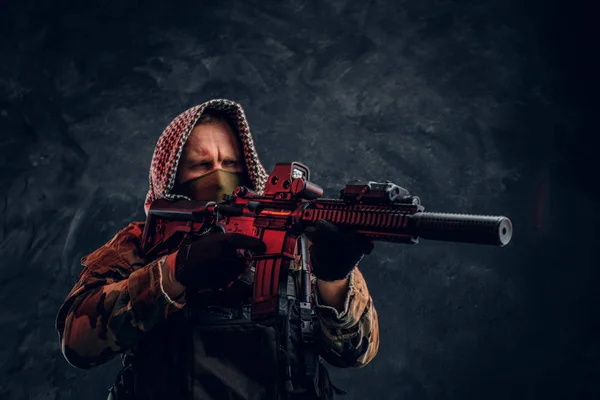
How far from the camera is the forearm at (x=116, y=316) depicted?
1.58 m

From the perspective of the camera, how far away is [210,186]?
1.99 metres

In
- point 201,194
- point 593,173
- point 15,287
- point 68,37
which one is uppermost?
point 68,37

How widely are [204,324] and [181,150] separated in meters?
0.72

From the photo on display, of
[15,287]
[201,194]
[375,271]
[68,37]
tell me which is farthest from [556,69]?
[15,287]

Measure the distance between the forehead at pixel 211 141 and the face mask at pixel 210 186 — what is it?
104 millimetres

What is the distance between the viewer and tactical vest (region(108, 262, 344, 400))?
63.0 inches

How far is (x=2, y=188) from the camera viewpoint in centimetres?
340


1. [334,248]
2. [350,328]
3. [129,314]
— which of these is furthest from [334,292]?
[129,314]

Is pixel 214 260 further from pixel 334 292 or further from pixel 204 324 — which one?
pixel 334 292

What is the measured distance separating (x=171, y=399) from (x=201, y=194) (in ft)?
2.60

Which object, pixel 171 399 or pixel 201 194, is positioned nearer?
pixel 171 399

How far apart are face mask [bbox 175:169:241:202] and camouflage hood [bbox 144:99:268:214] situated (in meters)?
0.05

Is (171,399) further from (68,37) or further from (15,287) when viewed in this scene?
(68,37)

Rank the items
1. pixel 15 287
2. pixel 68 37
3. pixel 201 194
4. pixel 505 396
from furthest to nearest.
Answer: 1. pixel 505 396
2. pixel 68 37
3. pixel 15 287
4. pixel 201 194
